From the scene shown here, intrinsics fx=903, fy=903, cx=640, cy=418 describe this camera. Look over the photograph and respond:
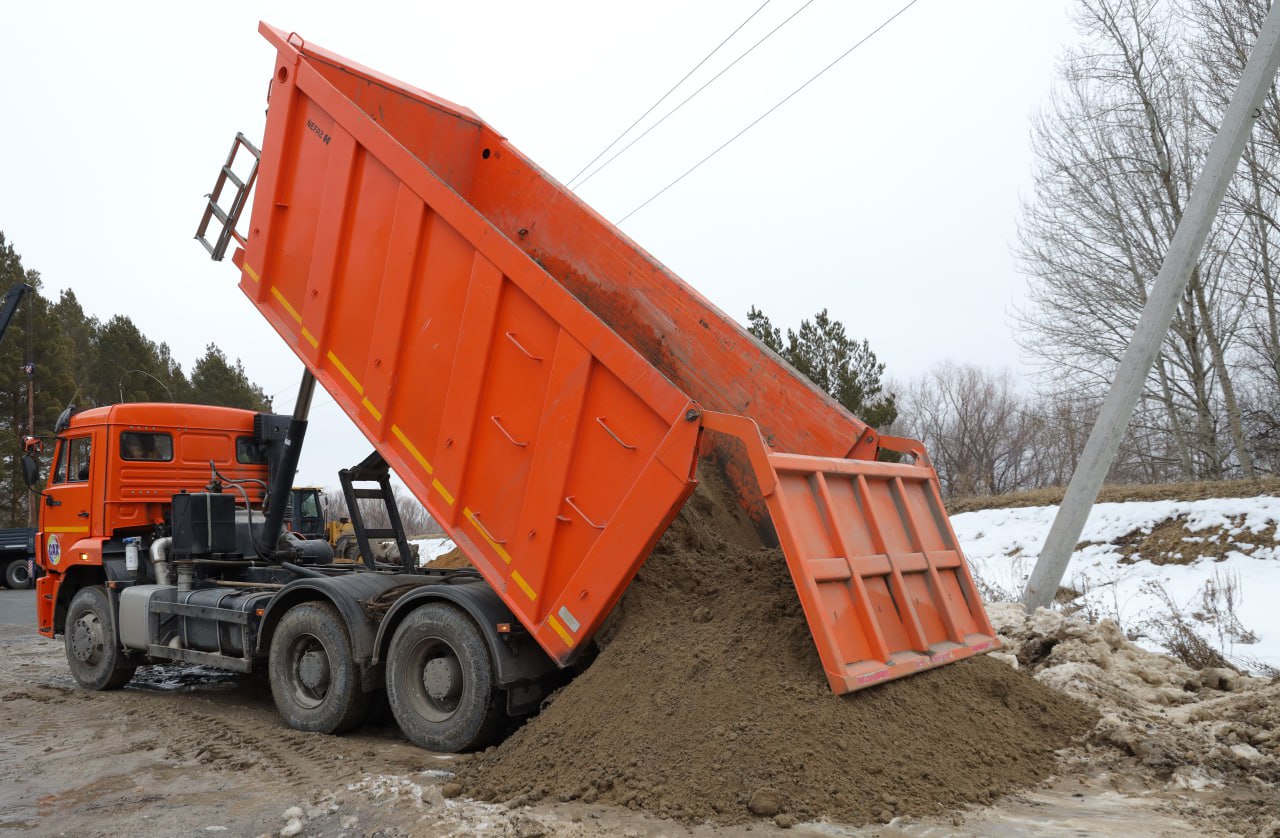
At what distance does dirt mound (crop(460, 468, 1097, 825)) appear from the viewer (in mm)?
3748

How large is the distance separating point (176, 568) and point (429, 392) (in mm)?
3655

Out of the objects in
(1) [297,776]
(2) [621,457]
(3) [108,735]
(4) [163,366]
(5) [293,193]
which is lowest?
(1) [297,776]

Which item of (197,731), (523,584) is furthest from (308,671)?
(523,584)

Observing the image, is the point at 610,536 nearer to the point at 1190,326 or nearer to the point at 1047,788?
the point at 1047,788

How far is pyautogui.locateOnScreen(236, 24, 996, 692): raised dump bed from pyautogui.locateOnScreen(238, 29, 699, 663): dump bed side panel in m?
0.01

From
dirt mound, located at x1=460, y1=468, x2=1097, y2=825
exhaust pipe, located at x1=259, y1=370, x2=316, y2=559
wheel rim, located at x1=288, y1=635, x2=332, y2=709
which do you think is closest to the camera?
dirt mound, located at x1=460, y1=468, x2=1097, y2=825

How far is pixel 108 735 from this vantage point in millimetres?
6156

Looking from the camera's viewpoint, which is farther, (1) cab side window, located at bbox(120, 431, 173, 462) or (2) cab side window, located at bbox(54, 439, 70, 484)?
(2) cab side window, located at bbox(54, 439, 70, 484)

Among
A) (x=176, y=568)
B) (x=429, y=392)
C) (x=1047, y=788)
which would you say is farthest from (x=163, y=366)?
(x=1047, y=788)

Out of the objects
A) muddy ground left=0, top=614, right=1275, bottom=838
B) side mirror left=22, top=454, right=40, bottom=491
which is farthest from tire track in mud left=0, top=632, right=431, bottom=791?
side mirror left=22, top=454, right=40, bottom=491

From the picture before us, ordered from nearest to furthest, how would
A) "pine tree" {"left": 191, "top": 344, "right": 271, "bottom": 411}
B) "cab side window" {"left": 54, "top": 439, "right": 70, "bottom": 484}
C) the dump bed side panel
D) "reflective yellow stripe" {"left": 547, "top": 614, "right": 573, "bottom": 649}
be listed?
the dump bed side panel
"reflective yellow stripe" {"left": 547, "top": 614, "right": 573, "bottom": 649}
"cab side window" {"left": 54, "top": 439, "right": 70, "bottom": 484}
"pine tree" {"left": 191, "top": 344, "right": 271, "bottom": 411}

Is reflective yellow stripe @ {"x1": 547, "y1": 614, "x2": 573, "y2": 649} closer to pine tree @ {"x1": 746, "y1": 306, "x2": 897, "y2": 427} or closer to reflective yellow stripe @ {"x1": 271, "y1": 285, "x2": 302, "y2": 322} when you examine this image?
reflective yellow stripe @ {"x1": 271, "y1": 285, "x2": 302, "y2": 322}

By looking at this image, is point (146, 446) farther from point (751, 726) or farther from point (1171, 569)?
point (1171, 569)

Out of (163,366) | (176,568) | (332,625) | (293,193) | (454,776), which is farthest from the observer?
(163,366)
